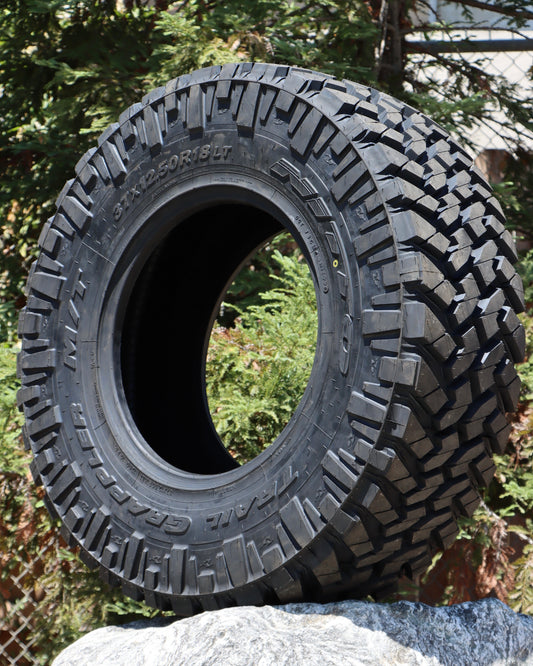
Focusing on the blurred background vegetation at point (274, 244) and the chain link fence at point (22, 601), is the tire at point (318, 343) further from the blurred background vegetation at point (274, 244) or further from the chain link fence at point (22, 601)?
the chain link fence at point (22, 601)

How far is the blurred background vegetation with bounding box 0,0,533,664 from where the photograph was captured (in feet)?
11.1

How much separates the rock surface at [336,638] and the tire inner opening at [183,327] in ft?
2.52

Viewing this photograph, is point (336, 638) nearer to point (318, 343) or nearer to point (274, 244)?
point (318, 343)

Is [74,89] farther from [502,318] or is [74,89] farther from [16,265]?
[502,318]

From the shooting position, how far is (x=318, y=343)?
1872mm

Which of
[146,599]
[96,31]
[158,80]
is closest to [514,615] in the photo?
[146,599]

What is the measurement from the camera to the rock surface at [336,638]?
1.71 metres

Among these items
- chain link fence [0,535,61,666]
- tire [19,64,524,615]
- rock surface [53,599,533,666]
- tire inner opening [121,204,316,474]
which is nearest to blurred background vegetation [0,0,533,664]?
chain link fence [0,535,61,666]

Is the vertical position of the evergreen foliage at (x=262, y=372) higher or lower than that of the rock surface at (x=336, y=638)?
higher

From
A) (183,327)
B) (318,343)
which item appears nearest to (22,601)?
(183,327)

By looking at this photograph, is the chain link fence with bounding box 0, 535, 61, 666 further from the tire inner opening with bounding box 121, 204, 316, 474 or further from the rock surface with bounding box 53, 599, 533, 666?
the rock surface with bounding box 53, 599, 533, 666

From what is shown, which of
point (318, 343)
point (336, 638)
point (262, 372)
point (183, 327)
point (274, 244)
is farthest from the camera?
point (274, 244)

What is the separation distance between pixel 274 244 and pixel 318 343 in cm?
270

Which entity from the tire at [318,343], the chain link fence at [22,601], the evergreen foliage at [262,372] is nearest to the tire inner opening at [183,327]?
the tire at [318,343]
